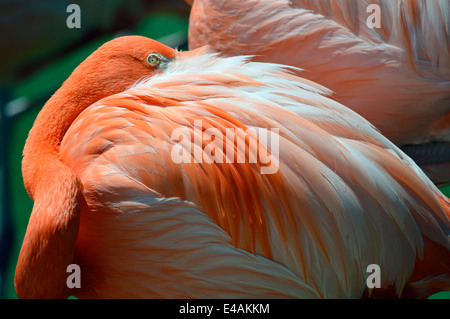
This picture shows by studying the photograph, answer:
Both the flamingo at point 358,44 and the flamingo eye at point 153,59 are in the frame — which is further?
the flamingo at point 358,44

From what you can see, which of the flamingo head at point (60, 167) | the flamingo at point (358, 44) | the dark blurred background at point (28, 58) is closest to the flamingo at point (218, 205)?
the flamingo head at point (60, 167)

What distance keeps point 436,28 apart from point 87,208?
0.89 meters

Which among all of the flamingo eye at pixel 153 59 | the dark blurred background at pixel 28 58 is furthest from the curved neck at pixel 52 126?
the dark blurred background at pixel 28 58

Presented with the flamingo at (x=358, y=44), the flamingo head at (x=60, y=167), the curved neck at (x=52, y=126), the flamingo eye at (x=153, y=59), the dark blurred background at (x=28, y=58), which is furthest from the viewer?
the dark blurred background at (x=28, y=58)

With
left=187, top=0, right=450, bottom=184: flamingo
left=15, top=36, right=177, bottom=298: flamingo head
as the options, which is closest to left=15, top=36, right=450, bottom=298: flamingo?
left=15, top=36, right=177, bottom=298: flamingo head

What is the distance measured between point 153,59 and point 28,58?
42.4 inches

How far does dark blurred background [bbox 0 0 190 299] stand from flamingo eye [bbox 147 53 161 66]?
0.84m

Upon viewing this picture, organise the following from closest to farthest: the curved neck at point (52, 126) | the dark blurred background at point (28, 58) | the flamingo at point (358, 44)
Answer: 1. the curved neck at point (52, 126)
2. the flamingo at point (358, 44)
3. the dark blurred background at point (28, 58)

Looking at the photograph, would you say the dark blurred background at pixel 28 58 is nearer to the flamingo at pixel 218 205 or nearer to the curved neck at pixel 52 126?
the curved neck at pixel 52 126

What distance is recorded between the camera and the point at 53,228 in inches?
31.2

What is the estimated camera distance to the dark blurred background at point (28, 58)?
6.09ft

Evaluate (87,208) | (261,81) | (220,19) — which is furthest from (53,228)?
(220,19)

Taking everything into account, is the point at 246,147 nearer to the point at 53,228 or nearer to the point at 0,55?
the point at 53,228

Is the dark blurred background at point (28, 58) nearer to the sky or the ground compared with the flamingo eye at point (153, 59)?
nearer to the ground
